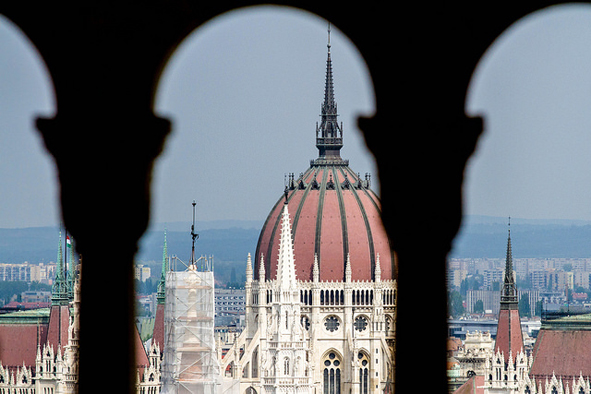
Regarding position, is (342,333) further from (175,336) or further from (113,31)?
(113,31)

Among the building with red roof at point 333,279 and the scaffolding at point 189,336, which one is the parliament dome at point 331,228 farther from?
the scaffolding at point 189,336

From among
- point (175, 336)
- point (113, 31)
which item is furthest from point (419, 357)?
point (175, 336)

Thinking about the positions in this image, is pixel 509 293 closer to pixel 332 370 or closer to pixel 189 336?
pixel 332 370

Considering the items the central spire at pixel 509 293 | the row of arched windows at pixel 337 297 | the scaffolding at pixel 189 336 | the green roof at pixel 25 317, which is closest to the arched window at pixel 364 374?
the row of arched windows at pixel 337 297

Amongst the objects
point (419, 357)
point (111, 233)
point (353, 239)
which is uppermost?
point (353, 239)

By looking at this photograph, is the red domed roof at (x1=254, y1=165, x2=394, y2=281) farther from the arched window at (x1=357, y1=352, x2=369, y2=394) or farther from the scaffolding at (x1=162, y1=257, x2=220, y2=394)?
the scaffolding at (x1=162, y1=257, x2=220, y2=394)

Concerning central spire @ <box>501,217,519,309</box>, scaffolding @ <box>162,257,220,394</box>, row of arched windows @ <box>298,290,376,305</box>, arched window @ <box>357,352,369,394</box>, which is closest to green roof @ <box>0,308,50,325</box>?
row of arched windows @ <box>298,290,376,305</box>

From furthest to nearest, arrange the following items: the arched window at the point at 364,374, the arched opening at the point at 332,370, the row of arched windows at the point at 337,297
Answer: the row of arched windows at the point at 337,297 < the arched window at the point at 364,374 < the arched opening at the point at 332,370
